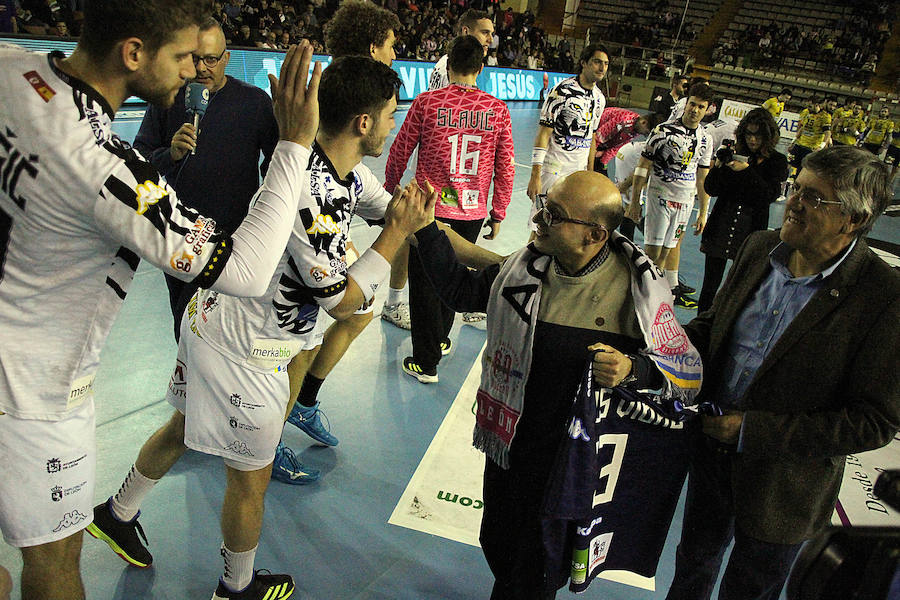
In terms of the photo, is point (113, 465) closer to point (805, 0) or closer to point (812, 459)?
point (812, 459)

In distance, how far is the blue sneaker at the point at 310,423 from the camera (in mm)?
3211

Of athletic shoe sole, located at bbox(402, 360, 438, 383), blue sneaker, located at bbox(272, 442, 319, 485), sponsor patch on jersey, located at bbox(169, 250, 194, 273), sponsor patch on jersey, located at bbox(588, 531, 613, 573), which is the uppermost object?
sponsor patch on jersey, located at bbox(169, 250, 194, 273)

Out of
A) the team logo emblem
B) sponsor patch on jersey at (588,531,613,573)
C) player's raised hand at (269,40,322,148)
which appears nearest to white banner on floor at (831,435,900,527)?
sponsor patch on jersey at (588,531,613,573)

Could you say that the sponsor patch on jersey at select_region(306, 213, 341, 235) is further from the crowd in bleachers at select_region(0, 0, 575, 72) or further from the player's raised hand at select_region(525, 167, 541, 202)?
the player's raised hand at select_region(525, 167, 541, 202)

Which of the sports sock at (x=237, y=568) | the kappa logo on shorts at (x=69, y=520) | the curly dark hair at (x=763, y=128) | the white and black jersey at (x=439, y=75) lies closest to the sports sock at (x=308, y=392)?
the sports sock at (x=237, y=568)

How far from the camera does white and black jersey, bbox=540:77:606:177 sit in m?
5.30

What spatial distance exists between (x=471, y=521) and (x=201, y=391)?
1400mm

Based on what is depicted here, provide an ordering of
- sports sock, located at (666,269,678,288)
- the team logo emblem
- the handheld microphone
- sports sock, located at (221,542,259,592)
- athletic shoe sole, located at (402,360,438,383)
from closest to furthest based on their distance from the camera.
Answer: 1. the team logo emblem
2. sports sock, located at (221,542,259,592)
3. the handheld microphone
4. athletic shoe sole, located at (402,360,438,383)
5. sports sock, located at (666,269,678,288)

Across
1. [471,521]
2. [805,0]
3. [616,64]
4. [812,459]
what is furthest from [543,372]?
[805,0]

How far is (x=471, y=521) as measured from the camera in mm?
2865

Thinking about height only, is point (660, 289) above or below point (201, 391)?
above

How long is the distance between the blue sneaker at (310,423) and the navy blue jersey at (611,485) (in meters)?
1.60

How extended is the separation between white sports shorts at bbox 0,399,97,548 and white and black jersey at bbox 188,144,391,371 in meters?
0.54

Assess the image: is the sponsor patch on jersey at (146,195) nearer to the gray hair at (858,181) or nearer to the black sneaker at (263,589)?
the black sneaker at (263,589)
